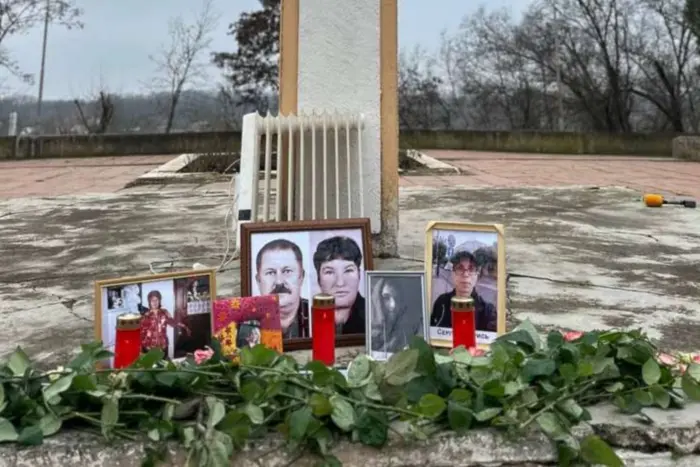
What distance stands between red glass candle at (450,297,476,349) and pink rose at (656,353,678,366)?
34 cm

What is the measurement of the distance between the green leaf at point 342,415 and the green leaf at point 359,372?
6 cm

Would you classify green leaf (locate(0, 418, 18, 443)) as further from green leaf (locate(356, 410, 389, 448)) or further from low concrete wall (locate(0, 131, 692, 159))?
low concrete wall (locate(0, 131, 692, 159))

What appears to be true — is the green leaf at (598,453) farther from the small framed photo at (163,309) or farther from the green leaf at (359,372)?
the small framed photo at (163,309)

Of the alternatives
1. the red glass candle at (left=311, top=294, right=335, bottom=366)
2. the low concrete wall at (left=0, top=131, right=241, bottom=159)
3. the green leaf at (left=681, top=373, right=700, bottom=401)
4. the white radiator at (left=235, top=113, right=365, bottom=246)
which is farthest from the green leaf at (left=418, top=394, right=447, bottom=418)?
the low concrete wall at (left=0, top=131, right=241, bottom=159)

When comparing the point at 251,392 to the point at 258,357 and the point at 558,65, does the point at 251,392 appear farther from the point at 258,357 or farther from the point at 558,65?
the point at 558,65

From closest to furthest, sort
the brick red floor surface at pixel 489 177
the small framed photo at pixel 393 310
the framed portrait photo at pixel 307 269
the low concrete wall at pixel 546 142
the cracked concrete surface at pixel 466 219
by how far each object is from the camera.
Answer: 1. the small framed photo at pixel 393 310
2. the framed portrait photo at pixel 307 269
3. the cracked concrete surface at pixel 466 219
4. the brick red floor surface at pixel 489 177
5. the low concrete wall at pixel 546 142

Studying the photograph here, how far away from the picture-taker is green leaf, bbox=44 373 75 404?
1.12 meters

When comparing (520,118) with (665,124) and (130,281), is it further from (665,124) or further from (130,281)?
(130,281)

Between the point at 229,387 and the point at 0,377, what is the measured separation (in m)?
0.36

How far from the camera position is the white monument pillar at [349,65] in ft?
7.73

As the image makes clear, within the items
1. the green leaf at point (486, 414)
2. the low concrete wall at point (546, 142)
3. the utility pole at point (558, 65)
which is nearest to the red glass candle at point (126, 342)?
the green leaf at point (486, 414)

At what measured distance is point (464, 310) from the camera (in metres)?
1.44

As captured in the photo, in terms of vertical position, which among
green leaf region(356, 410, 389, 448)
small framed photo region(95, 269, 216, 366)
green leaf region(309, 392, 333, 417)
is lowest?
green leaf region(356, 410, 389, 448)

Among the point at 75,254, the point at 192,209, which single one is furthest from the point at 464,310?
the point at 192,209
